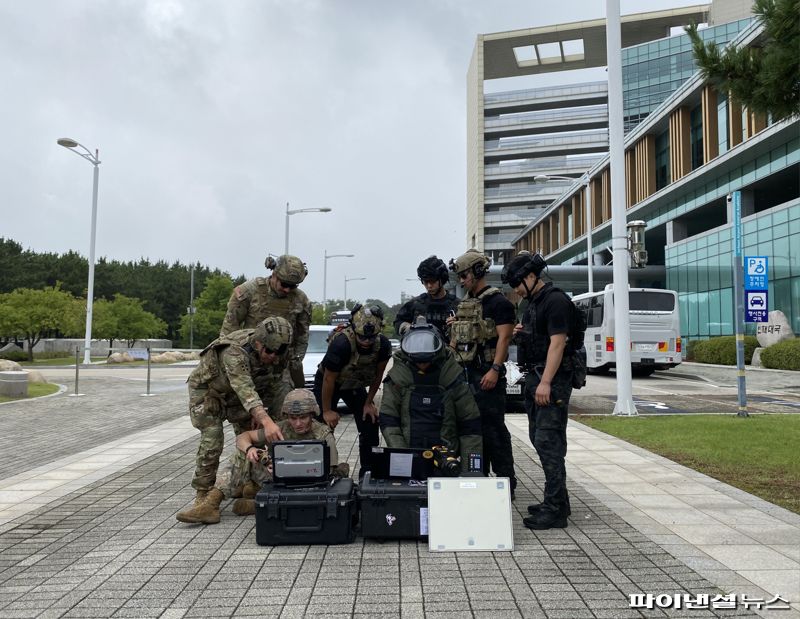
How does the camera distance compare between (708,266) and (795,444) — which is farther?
(708,266)

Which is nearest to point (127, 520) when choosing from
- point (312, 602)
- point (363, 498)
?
point (363, 498)

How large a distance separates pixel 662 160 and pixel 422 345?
134 ft

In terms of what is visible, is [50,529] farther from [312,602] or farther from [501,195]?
[501,195]

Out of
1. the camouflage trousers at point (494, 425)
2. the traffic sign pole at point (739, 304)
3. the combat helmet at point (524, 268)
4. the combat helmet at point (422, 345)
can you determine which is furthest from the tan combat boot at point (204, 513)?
the traffic sign pole at point (739, 304)

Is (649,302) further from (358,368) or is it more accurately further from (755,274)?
(358,368)

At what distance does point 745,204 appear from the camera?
30984 millimetres

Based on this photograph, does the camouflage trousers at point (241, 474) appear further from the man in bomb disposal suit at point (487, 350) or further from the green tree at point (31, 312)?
the green tree at point (31, 312)

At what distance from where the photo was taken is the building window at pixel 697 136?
34.9 metres

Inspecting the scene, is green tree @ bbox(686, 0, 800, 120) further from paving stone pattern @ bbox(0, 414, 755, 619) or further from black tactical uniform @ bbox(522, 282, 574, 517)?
paving stone pattern @ bbox(0, 414, 755, 619)

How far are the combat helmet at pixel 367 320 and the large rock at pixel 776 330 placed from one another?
82.6 ft

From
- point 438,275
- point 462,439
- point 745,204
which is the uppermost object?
point 745,204

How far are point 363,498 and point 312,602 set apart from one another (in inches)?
41.4

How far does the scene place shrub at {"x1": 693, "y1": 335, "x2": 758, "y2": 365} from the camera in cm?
2694

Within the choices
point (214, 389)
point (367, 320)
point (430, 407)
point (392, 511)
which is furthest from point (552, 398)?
point (214, 389)
